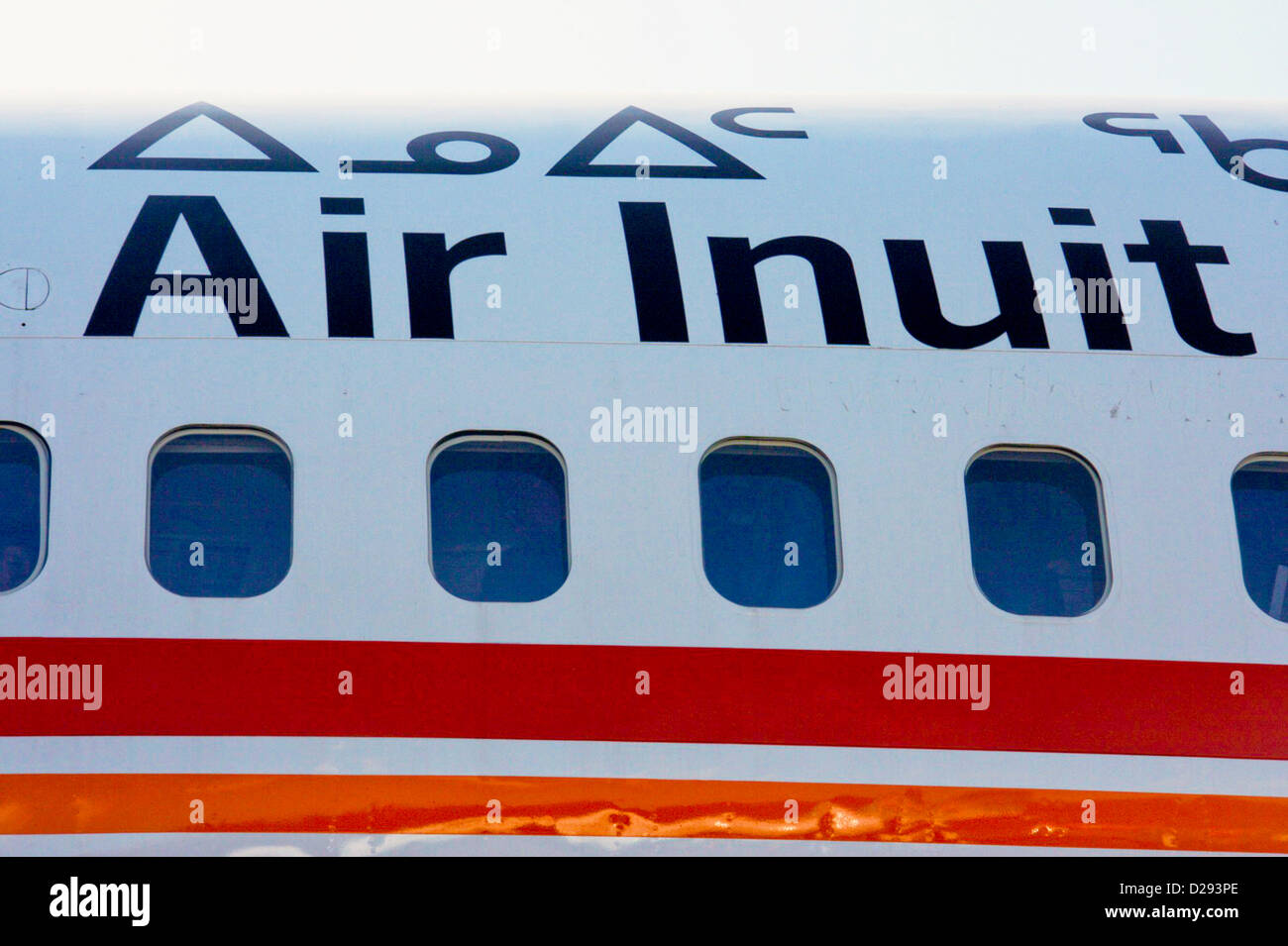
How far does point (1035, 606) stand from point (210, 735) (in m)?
3.25

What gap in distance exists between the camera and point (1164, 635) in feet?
17.7

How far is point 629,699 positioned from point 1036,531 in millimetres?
1815

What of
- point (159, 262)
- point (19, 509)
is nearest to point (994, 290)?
point (159, 262)

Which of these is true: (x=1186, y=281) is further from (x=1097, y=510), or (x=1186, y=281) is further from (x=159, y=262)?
(x=159, y=262)

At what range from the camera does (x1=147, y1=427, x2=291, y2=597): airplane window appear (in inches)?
207

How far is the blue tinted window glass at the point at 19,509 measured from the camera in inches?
205

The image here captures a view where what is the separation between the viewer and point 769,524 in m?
5.44

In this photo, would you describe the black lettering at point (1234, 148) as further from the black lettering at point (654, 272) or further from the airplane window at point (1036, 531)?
the black lettering at point (654, 272)

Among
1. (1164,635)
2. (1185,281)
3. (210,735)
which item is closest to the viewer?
(210,735)

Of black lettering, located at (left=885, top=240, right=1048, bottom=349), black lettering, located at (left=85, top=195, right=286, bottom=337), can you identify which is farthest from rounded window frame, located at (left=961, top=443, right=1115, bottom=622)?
black lettering, located at (left=85, top=195, right=286, bottom=337)

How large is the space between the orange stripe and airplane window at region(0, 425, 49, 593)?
31.0 inches

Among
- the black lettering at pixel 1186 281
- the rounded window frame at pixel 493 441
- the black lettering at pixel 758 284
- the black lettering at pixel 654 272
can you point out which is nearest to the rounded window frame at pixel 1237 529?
the black lettering at pixel 1186 281
